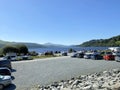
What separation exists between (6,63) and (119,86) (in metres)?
22.4

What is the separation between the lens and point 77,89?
2142 centimetres

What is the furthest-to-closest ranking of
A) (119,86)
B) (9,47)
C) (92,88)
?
1. (9,47)
2. (92,88)
3. (119,86)

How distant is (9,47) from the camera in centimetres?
8075

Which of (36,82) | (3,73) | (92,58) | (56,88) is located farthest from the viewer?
(92,58)

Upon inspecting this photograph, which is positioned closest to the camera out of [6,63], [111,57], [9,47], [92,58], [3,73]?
[3,73]

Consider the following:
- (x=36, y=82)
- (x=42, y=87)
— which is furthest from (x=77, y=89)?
(x=36, y=82)

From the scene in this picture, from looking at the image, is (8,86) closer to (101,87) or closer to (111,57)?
(101,87)

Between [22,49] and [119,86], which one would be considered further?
[22,49]

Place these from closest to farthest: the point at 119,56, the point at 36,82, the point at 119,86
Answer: the point at 119,86
the point at 36,82
the point at 119,56

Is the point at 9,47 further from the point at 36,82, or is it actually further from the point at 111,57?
the point at 36,82

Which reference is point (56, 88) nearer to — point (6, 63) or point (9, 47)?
point (6, 63)

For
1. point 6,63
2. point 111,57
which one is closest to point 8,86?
point 6,63

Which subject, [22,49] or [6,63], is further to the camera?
[22,49]

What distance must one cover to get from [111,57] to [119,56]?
467 centimetres
